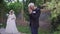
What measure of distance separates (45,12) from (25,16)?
168cm

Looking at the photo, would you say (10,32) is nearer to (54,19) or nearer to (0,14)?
(54,19)

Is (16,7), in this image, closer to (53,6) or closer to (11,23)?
(11,23)

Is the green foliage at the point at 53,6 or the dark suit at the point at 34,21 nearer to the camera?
the dark suit at the point at 34,21

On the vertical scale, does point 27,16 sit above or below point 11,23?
above

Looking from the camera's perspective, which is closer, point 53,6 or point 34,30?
point 34,30

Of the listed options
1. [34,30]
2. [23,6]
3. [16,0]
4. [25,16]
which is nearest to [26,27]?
[25,16]

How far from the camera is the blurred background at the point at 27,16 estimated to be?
445 inches

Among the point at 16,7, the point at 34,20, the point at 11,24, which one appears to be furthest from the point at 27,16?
the point at 34,20

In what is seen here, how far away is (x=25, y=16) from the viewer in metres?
14.8

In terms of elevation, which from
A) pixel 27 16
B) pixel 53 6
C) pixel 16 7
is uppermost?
pixel 53 6

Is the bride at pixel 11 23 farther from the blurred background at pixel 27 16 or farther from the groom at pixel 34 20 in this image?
the groom at pixel 34 20

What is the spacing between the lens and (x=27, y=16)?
14.6 metres

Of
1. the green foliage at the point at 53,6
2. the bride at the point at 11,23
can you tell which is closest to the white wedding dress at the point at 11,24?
the bride at the point at 11,23

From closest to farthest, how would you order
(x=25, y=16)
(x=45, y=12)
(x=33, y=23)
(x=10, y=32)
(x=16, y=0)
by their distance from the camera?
(x=33, y=23), (x=10, y=32), (x=45, y=12), (x=25, y=16), (x=16, y=0)
